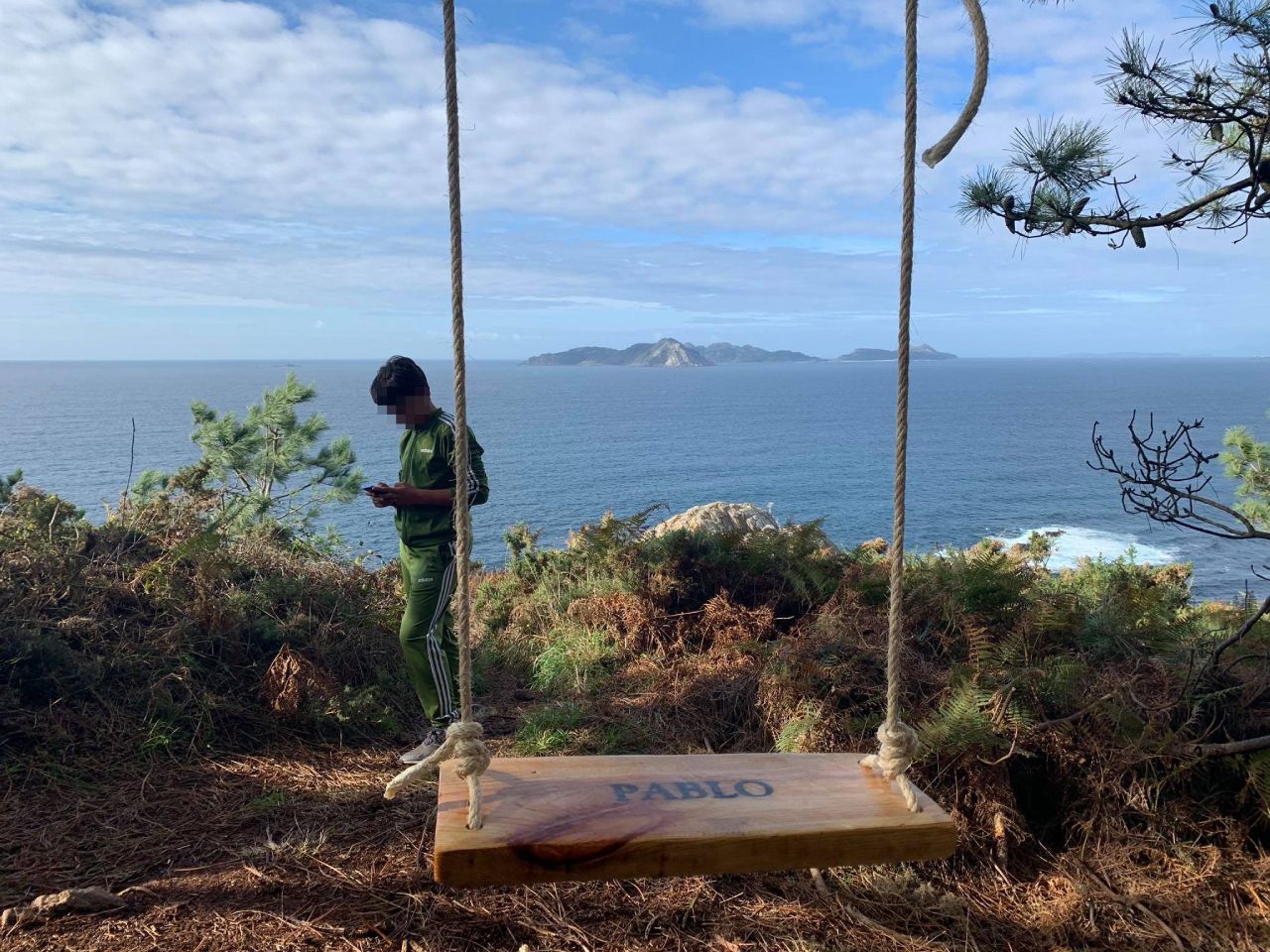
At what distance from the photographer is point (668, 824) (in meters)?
2.23

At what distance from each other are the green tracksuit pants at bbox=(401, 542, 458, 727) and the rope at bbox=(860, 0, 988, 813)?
9.64ft

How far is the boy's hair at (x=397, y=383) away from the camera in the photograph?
188 inches

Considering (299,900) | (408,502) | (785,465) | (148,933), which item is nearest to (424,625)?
(408,502)

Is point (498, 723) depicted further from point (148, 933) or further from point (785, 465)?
point (785, 465)

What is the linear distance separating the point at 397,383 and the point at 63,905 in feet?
9.31

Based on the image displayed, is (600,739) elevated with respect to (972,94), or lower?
lower

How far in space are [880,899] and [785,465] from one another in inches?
2118

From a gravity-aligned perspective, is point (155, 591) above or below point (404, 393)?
below

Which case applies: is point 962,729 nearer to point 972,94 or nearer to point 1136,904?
point 1136,904

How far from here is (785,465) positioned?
185 feet

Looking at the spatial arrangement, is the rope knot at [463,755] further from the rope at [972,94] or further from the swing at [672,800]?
the rope at [972,94]

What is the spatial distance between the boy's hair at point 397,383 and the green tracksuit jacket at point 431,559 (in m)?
0.19

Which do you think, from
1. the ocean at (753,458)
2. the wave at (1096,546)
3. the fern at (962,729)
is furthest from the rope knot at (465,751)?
the wave at (1096,546)

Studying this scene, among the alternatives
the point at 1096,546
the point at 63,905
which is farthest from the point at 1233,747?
A: the point at 1096,546
